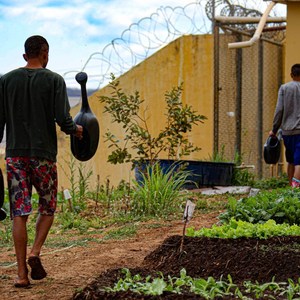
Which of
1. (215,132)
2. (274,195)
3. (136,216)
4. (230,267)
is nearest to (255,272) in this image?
(230,267)

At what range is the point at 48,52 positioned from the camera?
6.44 meters

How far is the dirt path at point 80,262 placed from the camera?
19.4ft

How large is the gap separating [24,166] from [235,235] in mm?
1794

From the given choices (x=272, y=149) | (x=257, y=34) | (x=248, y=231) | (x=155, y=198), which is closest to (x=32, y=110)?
(x=248, y=231)

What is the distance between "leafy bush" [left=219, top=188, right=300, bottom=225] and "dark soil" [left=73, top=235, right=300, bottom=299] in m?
1.11

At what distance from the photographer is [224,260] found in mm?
5953

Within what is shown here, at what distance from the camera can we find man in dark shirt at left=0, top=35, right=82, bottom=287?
6.19m

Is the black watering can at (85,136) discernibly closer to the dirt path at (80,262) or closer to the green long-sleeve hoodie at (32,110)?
the green long-sleeve hoodie at (32,110)

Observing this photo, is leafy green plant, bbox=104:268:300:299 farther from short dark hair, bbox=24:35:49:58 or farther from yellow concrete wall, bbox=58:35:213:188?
yellow concrete wall, bbox=58:35:213:188

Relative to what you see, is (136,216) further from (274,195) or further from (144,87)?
(144,87)

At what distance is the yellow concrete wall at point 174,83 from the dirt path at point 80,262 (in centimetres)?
638

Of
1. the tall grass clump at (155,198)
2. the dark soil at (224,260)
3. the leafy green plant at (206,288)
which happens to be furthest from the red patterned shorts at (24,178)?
the tall grass clump at (155,198)

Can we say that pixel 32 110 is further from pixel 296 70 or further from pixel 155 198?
pixel 296 70

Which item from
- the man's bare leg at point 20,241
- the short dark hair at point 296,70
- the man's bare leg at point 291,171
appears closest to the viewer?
the man's bare leg at point 20,241
